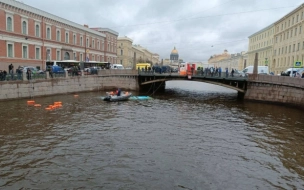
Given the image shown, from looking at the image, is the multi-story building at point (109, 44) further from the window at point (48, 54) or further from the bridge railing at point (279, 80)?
the bridge railing at point (279, 80)

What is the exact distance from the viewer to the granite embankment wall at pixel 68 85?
26141 millimetres

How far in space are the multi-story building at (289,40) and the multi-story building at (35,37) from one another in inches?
1845

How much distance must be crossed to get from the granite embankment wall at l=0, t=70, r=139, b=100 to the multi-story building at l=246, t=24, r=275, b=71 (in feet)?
150

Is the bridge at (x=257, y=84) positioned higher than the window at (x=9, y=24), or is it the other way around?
the window at (x=9, y=24)

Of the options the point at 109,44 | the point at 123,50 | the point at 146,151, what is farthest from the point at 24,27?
the point at 123,50

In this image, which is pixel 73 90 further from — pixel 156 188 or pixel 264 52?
pixel 264 52

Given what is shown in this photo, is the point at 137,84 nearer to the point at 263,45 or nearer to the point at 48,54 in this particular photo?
the point at 48,54

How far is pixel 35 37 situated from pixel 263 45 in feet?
239

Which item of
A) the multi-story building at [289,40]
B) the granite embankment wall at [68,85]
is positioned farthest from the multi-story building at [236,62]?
the granite embankment wall at [68,85]

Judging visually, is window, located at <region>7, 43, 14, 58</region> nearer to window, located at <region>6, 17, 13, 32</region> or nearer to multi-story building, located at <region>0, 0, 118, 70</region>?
multi-story building, located at <region>0, 0, 118, 70</region>

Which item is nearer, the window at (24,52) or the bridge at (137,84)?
the bridge at (137,84)

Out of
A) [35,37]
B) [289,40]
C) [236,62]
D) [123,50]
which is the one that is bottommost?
[35,37]

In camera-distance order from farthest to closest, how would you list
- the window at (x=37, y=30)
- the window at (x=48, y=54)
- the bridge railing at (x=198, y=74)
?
the window at (x=48, y=54) → the window at (x=37, y=30) → the bridge railing at (x=198, y=74)

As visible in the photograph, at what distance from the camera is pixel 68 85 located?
3325 cm
